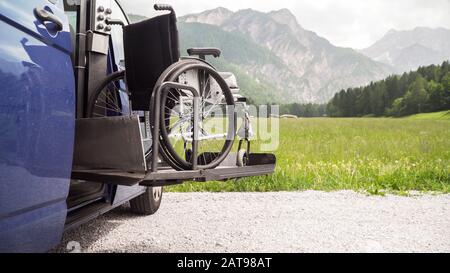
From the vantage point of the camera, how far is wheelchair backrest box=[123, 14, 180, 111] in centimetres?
279

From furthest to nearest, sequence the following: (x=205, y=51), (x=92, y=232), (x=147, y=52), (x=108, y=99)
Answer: (x=92, y=232) < (x=108, y=99) < (x=205, y=51) < (x=147, y=52)

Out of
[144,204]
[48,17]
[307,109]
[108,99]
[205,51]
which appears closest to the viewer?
[48,17]

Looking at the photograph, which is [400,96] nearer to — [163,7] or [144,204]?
[144,204]

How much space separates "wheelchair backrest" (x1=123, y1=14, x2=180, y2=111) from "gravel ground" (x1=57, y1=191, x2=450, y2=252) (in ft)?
3.98

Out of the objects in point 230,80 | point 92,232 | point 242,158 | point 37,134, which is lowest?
point 92,232

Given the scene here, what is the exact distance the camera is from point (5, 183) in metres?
1.85

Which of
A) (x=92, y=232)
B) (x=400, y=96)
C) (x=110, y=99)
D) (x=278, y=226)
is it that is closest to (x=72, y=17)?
(x=110, y=99)

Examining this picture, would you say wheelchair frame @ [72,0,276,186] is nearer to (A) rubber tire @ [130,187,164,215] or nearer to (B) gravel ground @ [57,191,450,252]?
(B) gravel ground @ [57,191,450,252]

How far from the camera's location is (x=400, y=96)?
94.9 m

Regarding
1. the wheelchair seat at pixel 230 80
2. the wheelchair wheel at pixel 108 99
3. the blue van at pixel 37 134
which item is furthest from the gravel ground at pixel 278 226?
the wheelchair seat at pixel 230 80

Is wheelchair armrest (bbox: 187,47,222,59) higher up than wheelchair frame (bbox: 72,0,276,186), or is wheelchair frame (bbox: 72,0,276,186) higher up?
wheelchair armrest (bbox: 187,47,222,59)

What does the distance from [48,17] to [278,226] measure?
108 inches

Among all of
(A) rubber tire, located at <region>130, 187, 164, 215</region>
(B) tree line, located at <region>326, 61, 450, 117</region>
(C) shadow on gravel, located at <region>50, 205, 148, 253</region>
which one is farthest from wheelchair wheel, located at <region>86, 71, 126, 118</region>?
(B) tree line, located at <region>326, 61, 450, 117</region>

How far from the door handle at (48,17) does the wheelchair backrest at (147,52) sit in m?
0.65
